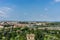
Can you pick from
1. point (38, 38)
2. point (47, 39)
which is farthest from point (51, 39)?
point (38, 38)

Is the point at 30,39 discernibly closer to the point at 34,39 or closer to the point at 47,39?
the point at 34,39

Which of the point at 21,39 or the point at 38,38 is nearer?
the point at 21,39

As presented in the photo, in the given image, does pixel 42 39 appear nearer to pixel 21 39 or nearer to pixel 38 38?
pixel 38 38

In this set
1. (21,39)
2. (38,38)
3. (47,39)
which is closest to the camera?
(21,39)

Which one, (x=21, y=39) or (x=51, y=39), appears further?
(x=51, y=39)

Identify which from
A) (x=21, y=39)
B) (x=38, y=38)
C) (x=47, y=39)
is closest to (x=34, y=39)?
(x=38, y=38)

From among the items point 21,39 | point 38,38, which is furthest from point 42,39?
point 21,39

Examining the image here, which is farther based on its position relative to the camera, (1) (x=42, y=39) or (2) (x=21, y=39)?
(1) (x=42, y=39)

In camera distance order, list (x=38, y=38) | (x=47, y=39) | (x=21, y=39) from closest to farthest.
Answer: (x=21, y=39)
(x=47, y=39)
(x=38, y=38)
